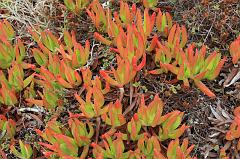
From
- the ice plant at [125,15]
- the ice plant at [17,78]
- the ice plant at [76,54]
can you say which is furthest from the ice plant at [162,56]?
the ice plant at [17,78]

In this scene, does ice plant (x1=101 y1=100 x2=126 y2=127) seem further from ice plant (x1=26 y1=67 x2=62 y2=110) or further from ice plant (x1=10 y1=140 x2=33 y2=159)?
ice plant (x1=10 y1=140 x2=33 y2=159)

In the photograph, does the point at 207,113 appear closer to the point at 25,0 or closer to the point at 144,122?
the point at 144,122

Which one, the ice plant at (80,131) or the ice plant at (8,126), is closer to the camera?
the ice plant at (80,131)

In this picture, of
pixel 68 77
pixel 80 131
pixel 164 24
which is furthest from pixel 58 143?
pixel 164 24

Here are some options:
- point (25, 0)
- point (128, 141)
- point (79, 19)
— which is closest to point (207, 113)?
point (128, 141)

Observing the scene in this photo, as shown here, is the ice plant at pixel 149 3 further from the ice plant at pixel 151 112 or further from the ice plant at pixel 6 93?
the ice plant at pixel 6 93

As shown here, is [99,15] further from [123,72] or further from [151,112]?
[151,112]
